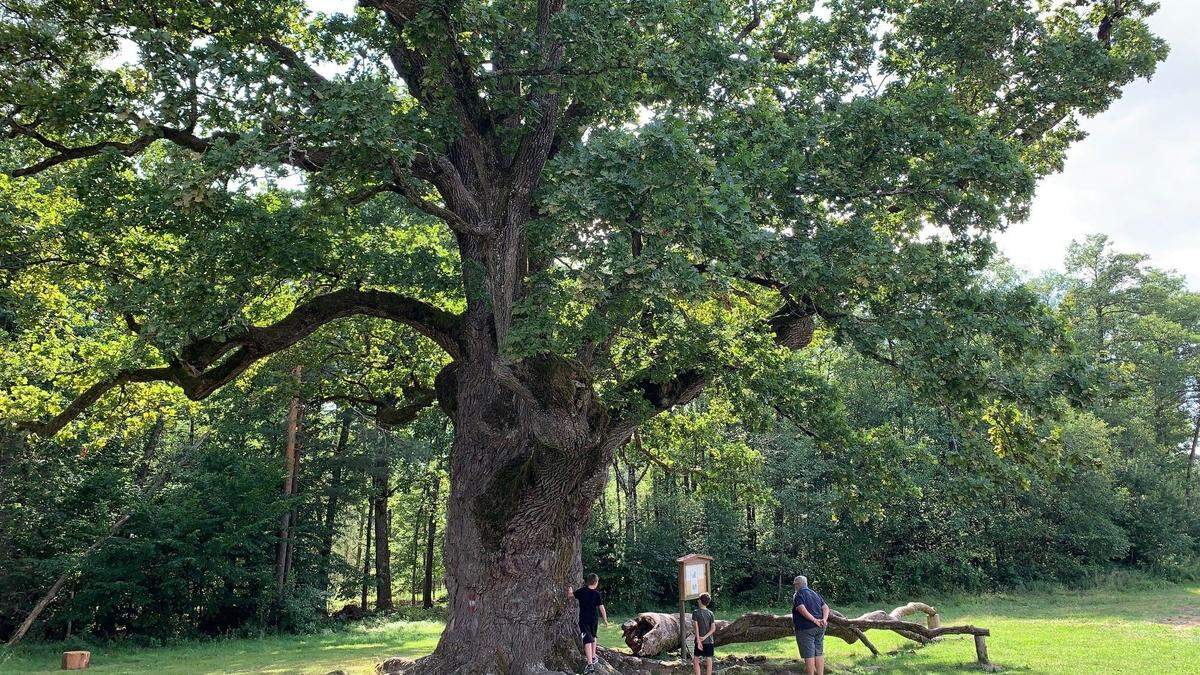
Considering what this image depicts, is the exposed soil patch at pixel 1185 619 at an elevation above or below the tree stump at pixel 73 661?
below

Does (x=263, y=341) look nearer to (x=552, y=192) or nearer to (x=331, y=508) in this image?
(x=552, y=192)

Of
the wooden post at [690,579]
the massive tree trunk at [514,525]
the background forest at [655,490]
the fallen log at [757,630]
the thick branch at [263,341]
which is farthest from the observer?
the background forest at [655,490]

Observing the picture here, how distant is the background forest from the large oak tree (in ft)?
5.27

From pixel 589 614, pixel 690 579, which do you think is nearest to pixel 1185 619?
pixel 690 579

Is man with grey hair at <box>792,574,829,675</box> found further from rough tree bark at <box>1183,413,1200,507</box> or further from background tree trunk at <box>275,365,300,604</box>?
rough tree bark at <box>1183,413,1200,507</box>

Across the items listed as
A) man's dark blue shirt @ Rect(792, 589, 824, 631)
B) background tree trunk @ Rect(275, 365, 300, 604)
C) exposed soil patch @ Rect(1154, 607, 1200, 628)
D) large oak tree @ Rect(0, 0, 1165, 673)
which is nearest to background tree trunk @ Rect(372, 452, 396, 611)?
background tree trunk @ Rect(275, 365, 300, 604)

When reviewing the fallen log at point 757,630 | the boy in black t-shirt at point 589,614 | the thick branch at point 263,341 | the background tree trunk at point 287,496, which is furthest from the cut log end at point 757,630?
the background tree trunk at point 287,496

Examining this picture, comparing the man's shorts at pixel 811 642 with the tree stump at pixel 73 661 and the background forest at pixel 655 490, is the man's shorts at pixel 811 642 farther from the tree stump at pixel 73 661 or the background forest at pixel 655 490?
the tree stump at pixel 73 661

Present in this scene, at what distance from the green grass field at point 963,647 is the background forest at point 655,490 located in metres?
1.90

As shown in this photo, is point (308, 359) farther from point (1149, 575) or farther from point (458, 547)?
point (1149, 575)

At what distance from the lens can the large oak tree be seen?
689 centimetres

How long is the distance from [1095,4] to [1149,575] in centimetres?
2243

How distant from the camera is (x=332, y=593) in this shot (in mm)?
23859

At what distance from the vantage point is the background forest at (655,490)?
12.2 meters
